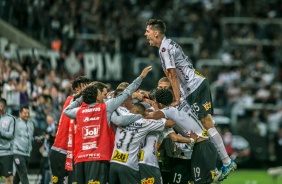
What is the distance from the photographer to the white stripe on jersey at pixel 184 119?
14516mm

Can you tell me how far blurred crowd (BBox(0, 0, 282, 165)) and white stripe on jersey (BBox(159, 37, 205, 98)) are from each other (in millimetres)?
7803

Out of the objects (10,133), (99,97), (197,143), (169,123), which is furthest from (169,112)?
(10,133)

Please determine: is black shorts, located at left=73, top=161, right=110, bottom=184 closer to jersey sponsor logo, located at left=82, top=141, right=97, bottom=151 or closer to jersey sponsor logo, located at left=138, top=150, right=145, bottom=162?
jersey sponsor logo, located at left=82, top=141, right=97, bottom=151

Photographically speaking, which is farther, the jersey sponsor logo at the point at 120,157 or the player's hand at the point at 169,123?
the player's hand at the point at 169,123

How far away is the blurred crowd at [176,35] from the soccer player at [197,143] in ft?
27.0

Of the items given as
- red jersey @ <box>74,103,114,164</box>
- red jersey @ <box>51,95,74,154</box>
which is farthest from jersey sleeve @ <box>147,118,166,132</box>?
red jersey @ <box>51,95,74,154</box>

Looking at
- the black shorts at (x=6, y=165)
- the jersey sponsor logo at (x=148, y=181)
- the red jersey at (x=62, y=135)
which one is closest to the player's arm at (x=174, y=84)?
the jersey sponsor logo at (x=148, y=181)

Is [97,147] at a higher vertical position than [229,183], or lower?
higher

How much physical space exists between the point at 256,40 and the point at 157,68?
8.27 metres

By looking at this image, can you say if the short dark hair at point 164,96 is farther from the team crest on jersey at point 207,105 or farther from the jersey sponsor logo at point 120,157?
the jersey sponsor logo at point 120,157

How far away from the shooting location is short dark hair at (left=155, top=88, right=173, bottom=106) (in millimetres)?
14398

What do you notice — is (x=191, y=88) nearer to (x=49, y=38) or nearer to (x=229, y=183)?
(x=229, y=183)

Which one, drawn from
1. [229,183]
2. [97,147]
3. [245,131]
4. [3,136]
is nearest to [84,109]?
[97,147]

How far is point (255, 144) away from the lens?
30.8 meters
